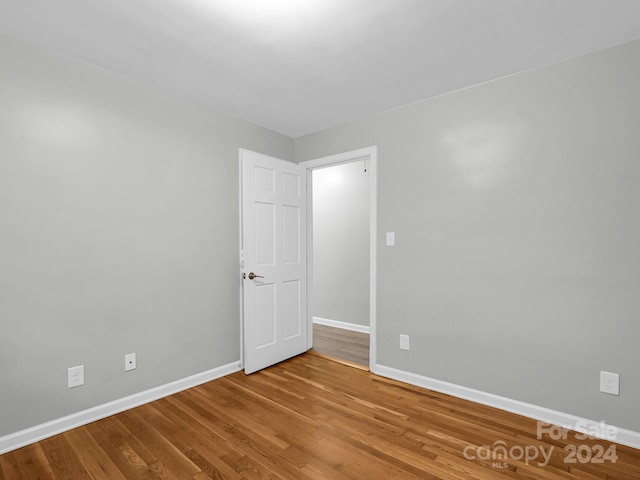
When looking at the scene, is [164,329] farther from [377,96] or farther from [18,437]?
[377,96]

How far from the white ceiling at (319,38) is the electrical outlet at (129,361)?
6.68 feet

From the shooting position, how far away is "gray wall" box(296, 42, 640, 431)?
198 centimetres

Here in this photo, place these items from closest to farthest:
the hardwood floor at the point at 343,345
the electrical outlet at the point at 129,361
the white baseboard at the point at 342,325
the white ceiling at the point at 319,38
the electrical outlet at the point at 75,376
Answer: the white ceiling at the point at 319,38 → the electrical outlet at the point at 75,376 → the electrical outlet at the point at 129,361 → the hardwood floor at the point at 343,345 → the white baseboard at the point at 342,325

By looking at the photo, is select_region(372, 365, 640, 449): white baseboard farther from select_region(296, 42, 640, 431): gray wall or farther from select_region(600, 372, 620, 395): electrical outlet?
select_region(600, 372, 620, 395): electrical outlet

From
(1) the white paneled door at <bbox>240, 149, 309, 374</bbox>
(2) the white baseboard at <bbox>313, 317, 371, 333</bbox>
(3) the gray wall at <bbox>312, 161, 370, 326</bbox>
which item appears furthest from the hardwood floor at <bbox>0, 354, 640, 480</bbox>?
(3) the gray wall at <bbox>312, 161, 370, 326</bbox>

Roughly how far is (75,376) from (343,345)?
2580 mm

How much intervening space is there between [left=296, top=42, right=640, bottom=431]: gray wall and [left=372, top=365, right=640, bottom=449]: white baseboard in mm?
48

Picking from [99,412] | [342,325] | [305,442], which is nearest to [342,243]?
[342,325]

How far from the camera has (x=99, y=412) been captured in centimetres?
222

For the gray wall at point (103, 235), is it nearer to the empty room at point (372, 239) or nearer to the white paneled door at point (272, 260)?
the empty room at point (372, 239)

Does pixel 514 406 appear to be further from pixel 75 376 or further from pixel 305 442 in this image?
pixel 75 376

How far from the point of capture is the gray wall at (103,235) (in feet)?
6.35

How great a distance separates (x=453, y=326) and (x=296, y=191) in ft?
6.55

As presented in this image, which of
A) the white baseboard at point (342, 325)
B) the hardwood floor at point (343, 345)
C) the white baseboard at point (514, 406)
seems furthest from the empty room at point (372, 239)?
the white baseboard at point (342, 325)
